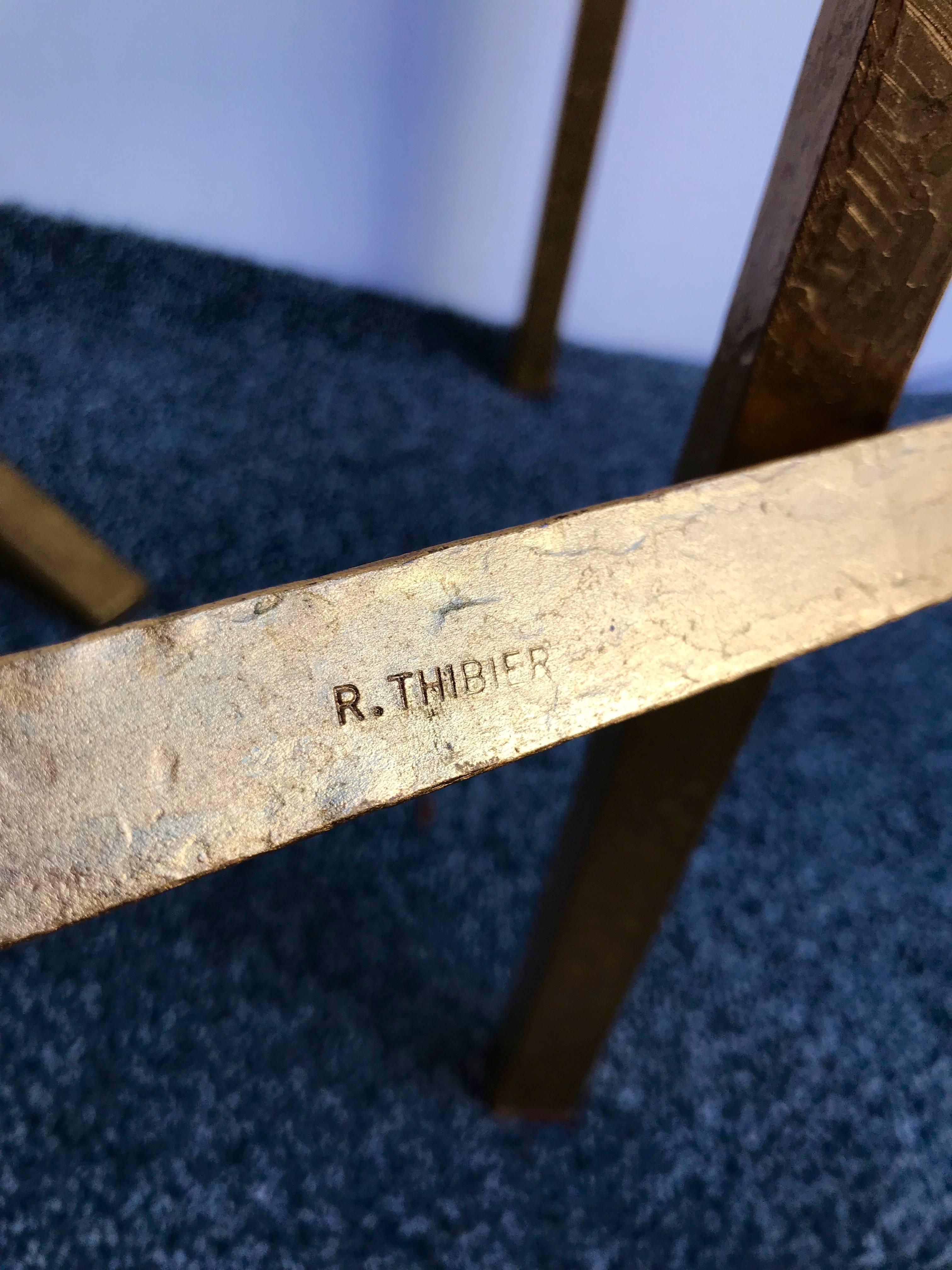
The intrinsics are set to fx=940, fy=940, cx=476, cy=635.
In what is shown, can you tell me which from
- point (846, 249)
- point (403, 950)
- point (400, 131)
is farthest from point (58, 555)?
point (846, 249)

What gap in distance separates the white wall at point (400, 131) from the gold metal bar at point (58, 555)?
Result: 35cm

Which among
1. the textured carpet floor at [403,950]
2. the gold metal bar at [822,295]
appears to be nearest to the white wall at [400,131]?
the textured carpet floor at [403,950]

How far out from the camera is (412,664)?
1.22 feet

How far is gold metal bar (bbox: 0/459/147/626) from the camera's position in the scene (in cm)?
99

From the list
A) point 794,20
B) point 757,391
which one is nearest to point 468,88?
point 794,20

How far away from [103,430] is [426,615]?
97 centimetres

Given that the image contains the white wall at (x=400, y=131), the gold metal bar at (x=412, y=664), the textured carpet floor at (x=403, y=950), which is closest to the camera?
the gold metal bar at (x=412, y=664)

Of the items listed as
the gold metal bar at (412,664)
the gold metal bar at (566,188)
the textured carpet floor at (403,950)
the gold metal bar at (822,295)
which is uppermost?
the gold metal bar at (822,295)

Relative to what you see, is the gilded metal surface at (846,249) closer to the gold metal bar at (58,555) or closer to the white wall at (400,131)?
the gold metal bar at (58,555)

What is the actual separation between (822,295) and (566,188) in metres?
0.90

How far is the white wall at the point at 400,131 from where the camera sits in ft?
3.36

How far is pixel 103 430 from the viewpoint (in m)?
1.20

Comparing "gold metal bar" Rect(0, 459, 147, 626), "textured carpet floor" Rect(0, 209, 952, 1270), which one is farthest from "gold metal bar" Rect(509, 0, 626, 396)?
"gold metal bar" Rect(0, 459, 147, 626)

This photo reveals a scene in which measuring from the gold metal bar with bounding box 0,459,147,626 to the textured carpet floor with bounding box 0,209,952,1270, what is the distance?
7cm
